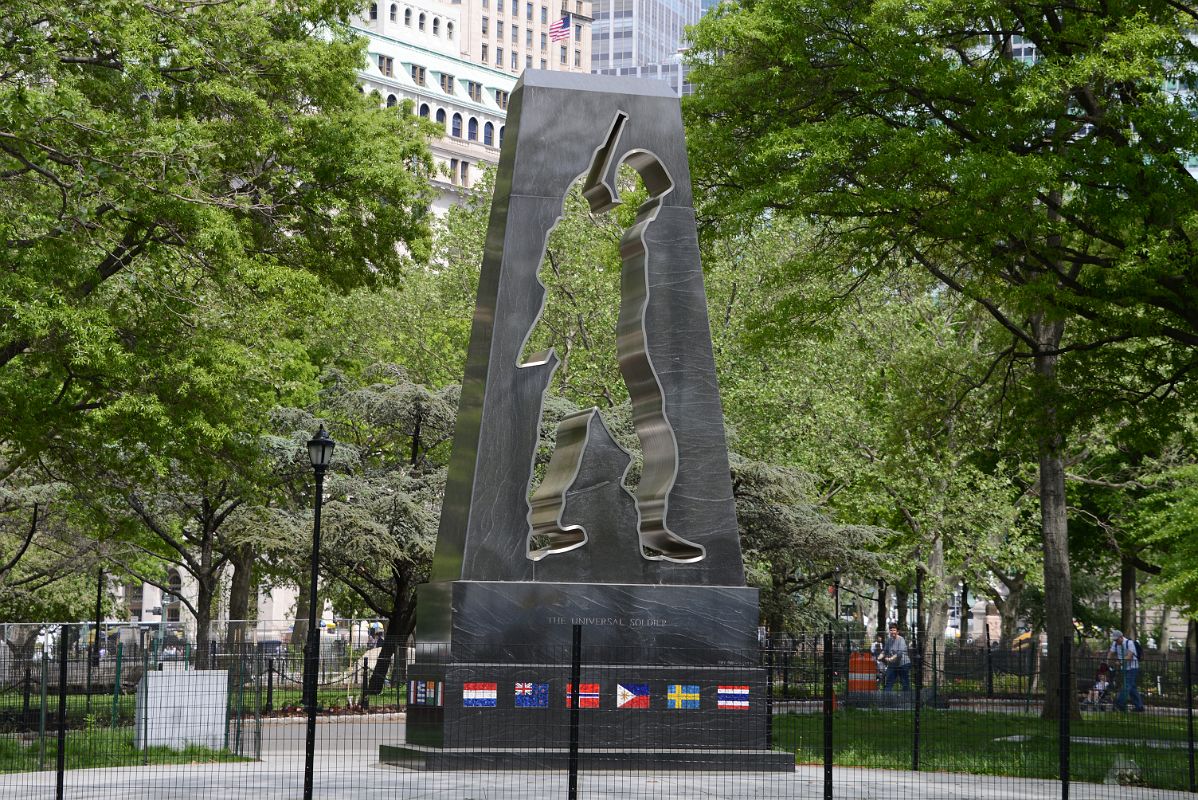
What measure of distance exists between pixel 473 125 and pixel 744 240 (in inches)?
3088

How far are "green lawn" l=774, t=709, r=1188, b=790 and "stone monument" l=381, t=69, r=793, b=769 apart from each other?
306cm

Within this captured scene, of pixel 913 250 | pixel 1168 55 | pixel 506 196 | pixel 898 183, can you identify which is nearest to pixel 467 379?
pixel 506 196

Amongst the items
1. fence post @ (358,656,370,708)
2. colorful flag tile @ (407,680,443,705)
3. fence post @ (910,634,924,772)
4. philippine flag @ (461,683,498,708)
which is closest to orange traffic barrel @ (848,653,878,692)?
fence post @ (910,634,924,772)

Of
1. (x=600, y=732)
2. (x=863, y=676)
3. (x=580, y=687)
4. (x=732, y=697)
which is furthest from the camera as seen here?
(x=863, y=676)

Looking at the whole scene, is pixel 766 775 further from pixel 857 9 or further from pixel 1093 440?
pixel 1093 440

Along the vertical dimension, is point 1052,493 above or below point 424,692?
above

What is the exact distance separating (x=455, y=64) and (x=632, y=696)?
344ft

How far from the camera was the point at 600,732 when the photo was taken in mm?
15875

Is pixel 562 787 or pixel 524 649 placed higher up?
pixel 524 649

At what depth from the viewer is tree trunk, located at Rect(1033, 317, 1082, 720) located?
76.3 ft

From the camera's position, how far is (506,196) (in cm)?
1741

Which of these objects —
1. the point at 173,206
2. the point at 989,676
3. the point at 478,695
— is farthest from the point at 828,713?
the point at 173,206

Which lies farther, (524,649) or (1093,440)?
(1093,440)

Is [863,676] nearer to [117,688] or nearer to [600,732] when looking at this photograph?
[600,732]
